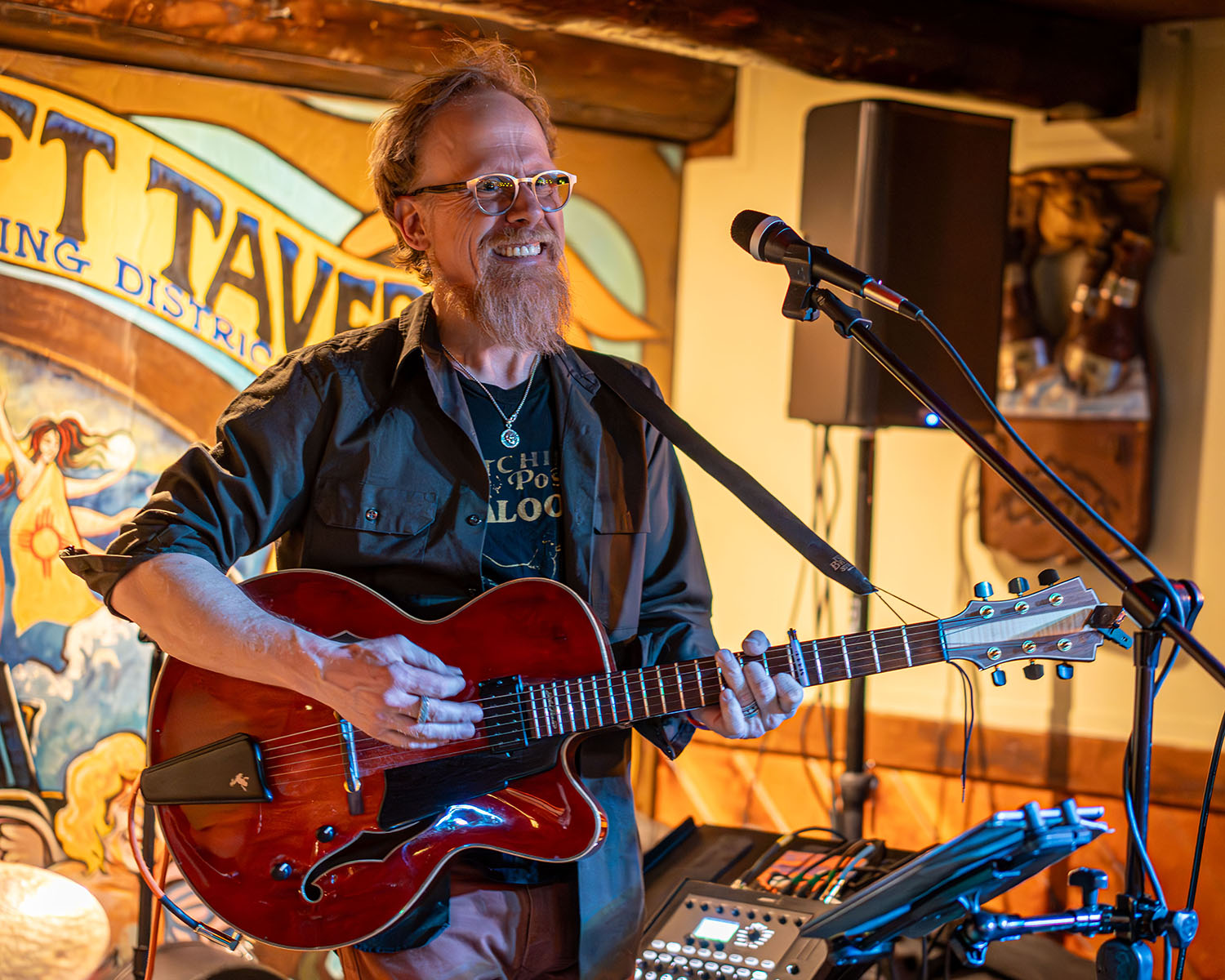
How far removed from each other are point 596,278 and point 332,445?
2425 mm

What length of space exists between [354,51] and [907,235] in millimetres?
1682

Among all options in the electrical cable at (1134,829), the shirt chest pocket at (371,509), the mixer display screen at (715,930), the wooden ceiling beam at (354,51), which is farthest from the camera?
the wooden ceiling beam at (354,51)

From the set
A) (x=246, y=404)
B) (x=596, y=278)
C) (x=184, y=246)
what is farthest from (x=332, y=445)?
(x=596, y=278)

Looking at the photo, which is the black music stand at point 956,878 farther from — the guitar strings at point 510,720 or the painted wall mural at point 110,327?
the painted wall mural at point 110,327

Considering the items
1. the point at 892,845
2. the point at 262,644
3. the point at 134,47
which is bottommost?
the point at 892,845

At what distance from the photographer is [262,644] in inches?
70.2

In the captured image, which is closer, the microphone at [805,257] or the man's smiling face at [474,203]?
the microphone at [805,257]

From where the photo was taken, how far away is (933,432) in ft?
13.4

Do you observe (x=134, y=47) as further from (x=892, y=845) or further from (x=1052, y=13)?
(x=892, y=845)

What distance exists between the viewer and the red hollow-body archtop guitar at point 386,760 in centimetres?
183

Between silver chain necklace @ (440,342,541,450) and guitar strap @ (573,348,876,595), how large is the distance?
0.43ft

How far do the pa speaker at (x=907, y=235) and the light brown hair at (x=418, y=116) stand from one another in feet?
4.23

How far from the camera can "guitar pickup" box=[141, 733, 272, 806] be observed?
186 centimetres

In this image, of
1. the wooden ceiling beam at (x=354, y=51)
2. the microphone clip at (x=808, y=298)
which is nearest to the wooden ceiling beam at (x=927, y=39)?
the wooden ceiling beam at (x=354, y=51)
